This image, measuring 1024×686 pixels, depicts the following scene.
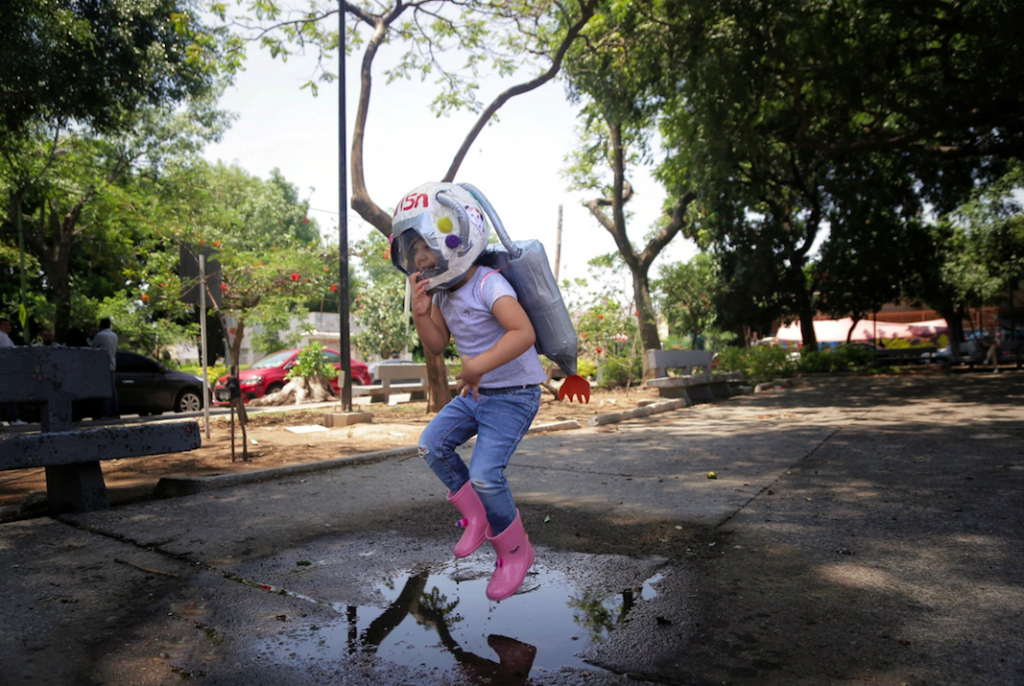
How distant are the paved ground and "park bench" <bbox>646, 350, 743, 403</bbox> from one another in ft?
22.4

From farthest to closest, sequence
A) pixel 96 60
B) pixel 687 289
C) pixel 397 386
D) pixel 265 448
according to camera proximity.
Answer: pixel 687 289 < pixel 397 386 < pixel 96 60 < pixel 265 448

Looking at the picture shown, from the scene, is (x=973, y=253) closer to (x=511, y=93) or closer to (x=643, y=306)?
(x=643, y=306)

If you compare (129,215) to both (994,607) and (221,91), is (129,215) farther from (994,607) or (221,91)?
(994,607)

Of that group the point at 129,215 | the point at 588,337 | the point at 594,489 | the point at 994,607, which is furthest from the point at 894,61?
the point at 129,215

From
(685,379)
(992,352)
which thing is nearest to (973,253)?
(992,352)

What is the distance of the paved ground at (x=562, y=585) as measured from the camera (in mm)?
2363

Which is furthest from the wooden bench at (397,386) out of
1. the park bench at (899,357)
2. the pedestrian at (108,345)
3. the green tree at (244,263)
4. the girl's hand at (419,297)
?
the park bench at (899,357)

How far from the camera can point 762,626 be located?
2.63 m

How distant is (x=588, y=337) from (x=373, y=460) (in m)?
11.4

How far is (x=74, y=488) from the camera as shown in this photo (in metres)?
4.73

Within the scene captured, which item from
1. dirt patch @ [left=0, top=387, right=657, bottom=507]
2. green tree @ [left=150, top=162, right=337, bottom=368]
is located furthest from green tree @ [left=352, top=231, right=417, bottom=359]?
dirt patch @ [left=0, top=387, right=657, bottom=507]

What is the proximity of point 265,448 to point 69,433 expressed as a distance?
3.64m

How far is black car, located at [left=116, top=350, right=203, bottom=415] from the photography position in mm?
14649

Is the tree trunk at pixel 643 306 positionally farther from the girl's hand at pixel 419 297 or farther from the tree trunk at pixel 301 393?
the girl's hand at pixel 419 297
